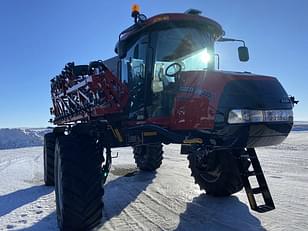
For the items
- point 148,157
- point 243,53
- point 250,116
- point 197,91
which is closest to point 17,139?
point 148,157

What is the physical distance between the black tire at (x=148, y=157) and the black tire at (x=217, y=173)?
3.30m

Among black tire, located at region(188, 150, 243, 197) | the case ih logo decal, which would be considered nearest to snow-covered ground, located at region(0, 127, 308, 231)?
black tire, located at region(188, 150, 243, 197)

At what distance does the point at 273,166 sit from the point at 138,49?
6283 millimetres

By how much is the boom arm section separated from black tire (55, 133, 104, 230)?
49.4 inches

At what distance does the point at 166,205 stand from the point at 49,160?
12.3ft

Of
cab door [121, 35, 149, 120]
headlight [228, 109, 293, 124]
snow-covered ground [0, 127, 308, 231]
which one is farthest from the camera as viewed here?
cab door [121, 35, 149, 120]

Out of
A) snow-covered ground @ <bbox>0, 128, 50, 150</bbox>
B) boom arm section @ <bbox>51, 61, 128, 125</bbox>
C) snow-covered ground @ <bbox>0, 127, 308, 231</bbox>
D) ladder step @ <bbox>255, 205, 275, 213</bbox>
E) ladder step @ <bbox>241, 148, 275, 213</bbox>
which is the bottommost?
snow-covered ground @ <bbox>0, 127, 308, 231</bbox>

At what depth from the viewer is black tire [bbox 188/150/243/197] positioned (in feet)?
19.1

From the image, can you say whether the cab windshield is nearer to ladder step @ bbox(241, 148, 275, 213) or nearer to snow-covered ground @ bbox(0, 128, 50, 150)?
ladder step @ bbox(241, 148, 275, 213)

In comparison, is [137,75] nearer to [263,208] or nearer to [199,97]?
[199,97]

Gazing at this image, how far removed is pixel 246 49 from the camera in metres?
5.50

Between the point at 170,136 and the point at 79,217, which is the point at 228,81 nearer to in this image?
the point at 170,136

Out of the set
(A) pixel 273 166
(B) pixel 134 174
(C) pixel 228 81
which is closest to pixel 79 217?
(C) pixel 228 81

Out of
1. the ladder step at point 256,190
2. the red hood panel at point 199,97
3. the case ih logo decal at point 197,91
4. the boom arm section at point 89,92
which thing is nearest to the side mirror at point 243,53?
the red hood panel at point 199,97
